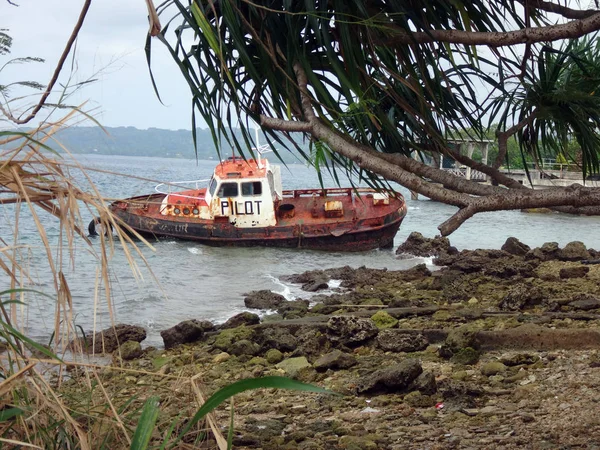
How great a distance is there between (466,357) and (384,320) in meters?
1.98

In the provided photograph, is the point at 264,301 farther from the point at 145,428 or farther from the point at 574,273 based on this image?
the point at 145,428

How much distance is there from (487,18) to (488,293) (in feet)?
19.6

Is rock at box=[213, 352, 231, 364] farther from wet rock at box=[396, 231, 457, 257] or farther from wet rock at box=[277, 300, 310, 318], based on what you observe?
wet rock at box=[396, 231, 457, 257]

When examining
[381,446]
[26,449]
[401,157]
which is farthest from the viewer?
[381,446]

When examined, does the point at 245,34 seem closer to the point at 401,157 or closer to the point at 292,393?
the point at 401,157

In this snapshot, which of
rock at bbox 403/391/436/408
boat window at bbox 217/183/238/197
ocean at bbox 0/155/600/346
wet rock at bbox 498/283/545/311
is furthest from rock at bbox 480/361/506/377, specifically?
boat window at bbox 217/183/238/197

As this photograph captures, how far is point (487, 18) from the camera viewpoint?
13.1ft

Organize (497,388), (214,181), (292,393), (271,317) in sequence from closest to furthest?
(497,388), (292,393), (271,317), (214,181)

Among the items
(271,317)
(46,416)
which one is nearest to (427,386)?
(46,416)

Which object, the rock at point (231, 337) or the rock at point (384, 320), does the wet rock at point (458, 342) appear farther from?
the rock at point (231, 337)

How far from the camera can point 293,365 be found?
6020 millimetres

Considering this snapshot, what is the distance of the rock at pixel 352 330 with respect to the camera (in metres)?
6.45

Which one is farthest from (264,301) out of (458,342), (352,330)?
(458,342)

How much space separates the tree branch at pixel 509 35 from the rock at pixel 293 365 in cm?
290
